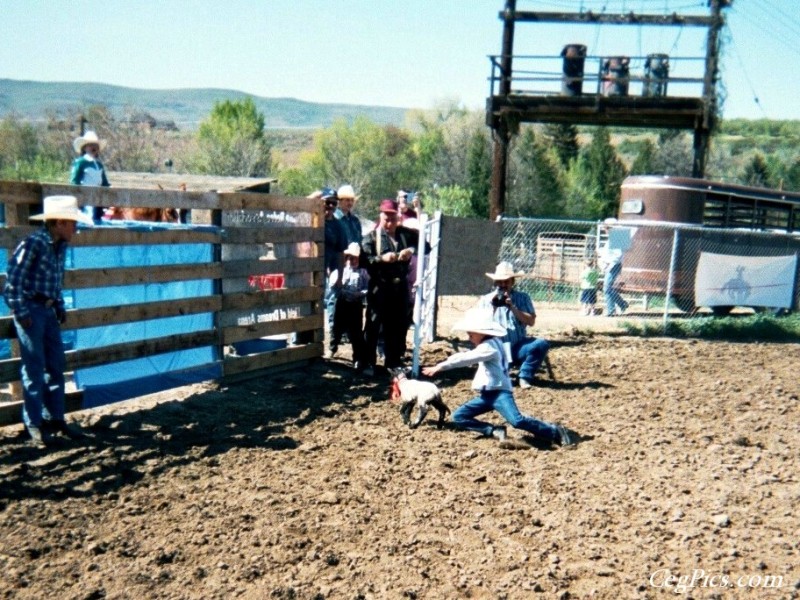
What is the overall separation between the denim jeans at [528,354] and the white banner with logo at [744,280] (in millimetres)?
6776

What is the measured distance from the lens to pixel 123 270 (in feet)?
24.7

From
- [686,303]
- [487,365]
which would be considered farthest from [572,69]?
[487,365]

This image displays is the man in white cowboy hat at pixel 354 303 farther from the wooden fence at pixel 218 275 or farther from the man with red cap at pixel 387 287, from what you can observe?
the wooden fence at pixel 218 275

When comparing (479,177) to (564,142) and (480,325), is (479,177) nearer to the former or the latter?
(564,142)

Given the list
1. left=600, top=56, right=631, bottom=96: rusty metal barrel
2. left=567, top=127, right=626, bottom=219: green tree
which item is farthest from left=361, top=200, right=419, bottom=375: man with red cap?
left=567, top=127, right=626, bottom=219: green tree

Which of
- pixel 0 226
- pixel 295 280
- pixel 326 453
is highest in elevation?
pixel 0 226

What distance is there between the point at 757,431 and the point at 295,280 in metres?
5.10

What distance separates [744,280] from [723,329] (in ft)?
5.20

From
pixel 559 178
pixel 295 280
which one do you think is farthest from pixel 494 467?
pixel 559 178

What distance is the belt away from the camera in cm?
634

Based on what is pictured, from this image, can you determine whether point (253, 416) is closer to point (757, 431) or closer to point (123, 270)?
point (123, 270)

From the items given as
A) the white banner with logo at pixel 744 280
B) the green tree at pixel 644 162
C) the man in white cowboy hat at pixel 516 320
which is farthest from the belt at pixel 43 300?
the green tree at pixel 644 162

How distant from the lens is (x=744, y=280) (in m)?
15.3

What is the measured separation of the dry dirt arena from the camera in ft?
3.64
